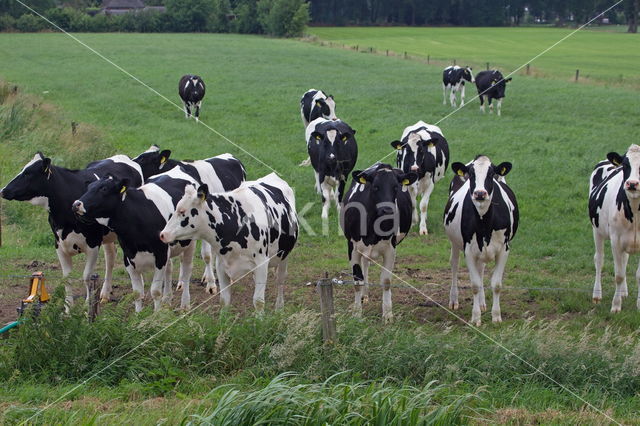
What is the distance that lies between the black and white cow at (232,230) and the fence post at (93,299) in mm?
1205

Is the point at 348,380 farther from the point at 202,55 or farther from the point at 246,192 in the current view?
the point at 202,55

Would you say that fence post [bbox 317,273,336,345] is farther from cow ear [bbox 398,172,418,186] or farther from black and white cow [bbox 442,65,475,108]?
black and white cow [bbox 442,65,475,108]

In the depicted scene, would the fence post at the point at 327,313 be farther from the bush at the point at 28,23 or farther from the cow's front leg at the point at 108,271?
the bush at the point at 28,23

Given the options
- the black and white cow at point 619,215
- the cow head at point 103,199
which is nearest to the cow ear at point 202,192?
the cow head at point 103,199

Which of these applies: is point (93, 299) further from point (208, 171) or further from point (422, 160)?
point (422, 160)

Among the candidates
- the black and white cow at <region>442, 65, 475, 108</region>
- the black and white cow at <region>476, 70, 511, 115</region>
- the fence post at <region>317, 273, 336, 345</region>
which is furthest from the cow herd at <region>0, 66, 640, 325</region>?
the black and white cow at <region>442, 65, 475, 108</region>

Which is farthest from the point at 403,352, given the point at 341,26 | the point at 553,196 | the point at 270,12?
the point at 341,26

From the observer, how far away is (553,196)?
61.0 ft

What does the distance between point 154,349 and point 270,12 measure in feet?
263

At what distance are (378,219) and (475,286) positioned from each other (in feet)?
5.21

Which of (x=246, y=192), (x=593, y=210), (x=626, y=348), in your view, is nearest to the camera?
(x=626, y=348)

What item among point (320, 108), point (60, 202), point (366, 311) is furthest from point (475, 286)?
point (320, 108)

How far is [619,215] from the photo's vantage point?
37.8 feet

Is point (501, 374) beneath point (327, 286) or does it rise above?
beneath
